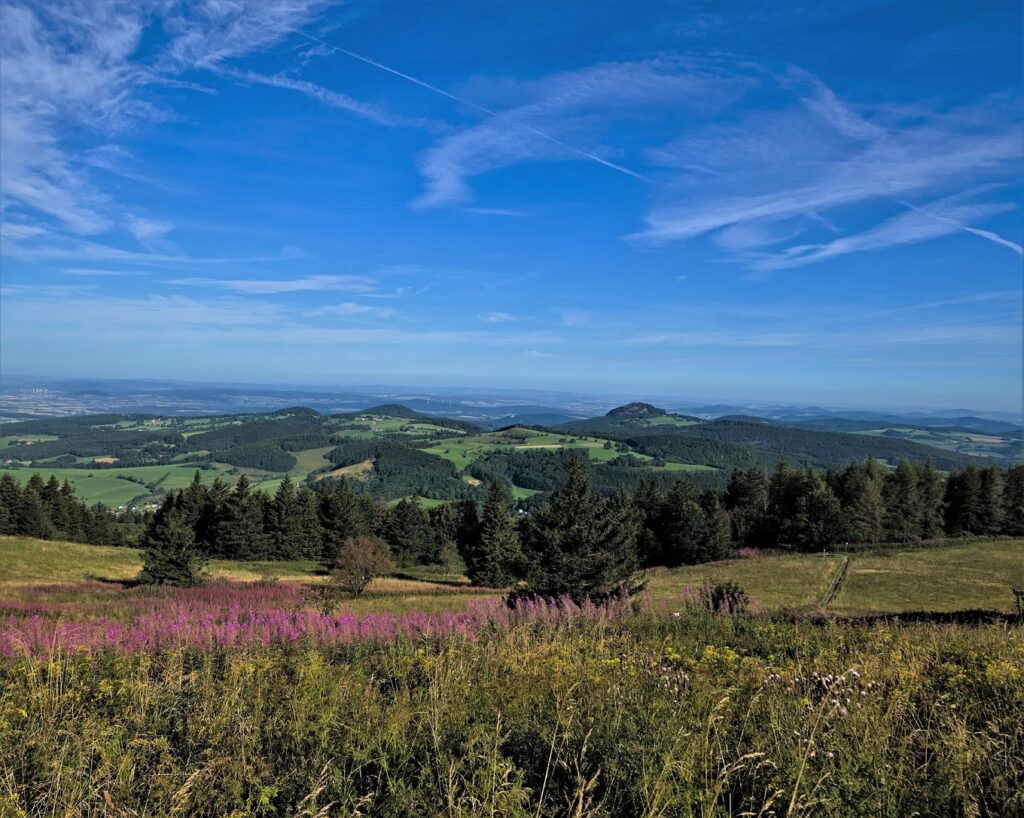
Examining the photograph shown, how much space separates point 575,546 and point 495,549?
27.2m

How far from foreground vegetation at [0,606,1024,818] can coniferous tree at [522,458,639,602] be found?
959cm

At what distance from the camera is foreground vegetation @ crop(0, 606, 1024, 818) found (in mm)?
2840

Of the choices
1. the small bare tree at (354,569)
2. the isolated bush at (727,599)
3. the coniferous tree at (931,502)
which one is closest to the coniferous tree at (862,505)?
the coniferous tree at (931,502)

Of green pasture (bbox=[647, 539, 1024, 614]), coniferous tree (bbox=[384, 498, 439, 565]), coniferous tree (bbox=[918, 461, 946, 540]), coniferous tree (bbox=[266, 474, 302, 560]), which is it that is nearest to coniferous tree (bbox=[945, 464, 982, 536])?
coniferous tree (bbox=[918, 461, 946, 540])

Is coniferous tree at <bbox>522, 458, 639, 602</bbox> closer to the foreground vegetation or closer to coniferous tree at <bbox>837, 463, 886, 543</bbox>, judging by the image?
the foreground vegetation

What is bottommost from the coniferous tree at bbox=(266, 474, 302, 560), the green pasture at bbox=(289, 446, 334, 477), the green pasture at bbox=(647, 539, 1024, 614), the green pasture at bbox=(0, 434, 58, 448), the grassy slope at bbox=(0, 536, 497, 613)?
the green pasture at bbox=(289, 446, 334, 477)

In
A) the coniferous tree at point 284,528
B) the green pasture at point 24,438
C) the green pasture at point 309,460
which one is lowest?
the green pasture at point 309,460

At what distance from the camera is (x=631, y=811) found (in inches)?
114

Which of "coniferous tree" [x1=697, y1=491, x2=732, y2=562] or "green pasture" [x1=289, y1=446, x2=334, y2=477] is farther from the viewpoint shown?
"green pasture" [x1=289, y1=446, x2=334, y2=477]

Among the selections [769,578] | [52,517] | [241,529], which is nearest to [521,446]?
[241,529]

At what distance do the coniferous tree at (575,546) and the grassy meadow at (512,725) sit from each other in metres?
8.37

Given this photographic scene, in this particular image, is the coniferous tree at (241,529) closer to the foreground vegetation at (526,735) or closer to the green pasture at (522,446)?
the foreground vegetation at (526,735)

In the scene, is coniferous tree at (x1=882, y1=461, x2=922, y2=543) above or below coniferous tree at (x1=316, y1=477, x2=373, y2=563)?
above

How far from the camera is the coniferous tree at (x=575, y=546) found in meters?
15.4
